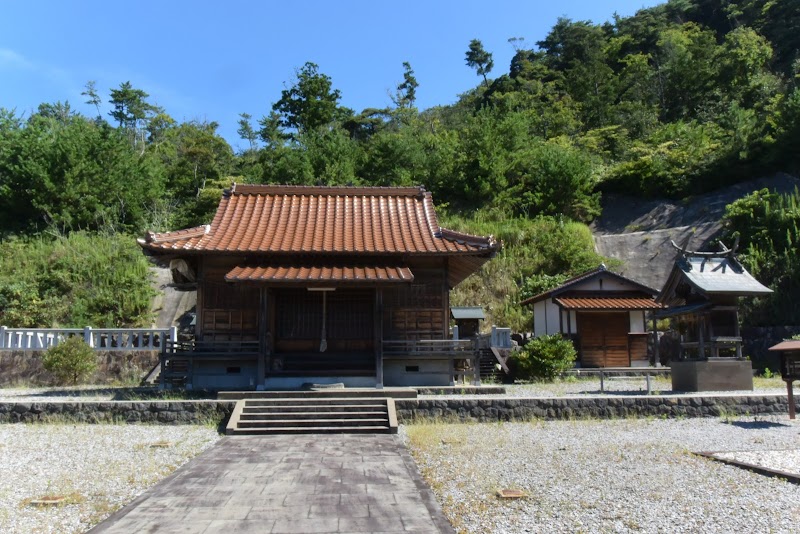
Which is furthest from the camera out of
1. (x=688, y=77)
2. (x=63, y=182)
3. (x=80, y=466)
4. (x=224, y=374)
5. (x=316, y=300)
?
(x=688, y=77)

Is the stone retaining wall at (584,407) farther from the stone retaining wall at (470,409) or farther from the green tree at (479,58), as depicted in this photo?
the green tree at (479,58)

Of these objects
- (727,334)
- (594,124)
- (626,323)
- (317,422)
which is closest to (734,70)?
(594,124)

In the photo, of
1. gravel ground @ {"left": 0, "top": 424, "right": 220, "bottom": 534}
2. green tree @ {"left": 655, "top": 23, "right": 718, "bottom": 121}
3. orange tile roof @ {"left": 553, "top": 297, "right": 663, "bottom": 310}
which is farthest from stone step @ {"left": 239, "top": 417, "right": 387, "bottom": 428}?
green tree @ {"left": 655, "top": 23, "right": 718, "bottom": 121}

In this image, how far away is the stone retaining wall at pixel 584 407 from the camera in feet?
42.0

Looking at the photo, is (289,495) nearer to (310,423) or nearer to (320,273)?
(310,423)

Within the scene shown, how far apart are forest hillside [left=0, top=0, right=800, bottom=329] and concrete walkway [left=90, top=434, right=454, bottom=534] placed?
814 inches

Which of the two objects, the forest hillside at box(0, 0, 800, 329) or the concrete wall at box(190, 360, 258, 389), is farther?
the forest hillside at box(0, 0, 800, 329)

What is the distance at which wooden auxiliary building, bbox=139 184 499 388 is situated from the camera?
49.1ft

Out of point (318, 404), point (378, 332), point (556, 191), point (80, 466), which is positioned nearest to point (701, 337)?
point (378, 332)

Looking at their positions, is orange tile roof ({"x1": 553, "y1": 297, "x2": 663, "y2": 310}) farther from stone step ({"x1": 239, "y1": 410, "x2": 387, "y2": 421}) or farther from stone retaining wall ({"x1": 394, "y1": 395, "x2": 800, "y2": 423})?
stone step ({"x1": 239, "y1": 410, "x2": 387, "y2": 421})

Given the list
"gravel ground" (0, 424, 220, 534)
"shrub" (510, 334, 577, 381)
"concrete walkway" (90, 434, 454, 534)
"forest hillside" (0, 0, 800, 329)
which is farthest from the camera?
"forest hillside" (0, 0, 800, 329)

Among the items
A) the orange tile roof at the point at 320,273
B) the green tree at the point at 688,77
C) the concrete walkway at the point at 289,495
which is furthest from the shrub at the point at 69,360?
the green tree at the point at 688,77

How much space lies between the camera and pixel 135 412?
41.9 ft

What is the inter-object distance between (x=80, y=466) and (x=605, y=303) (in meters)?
19.4
